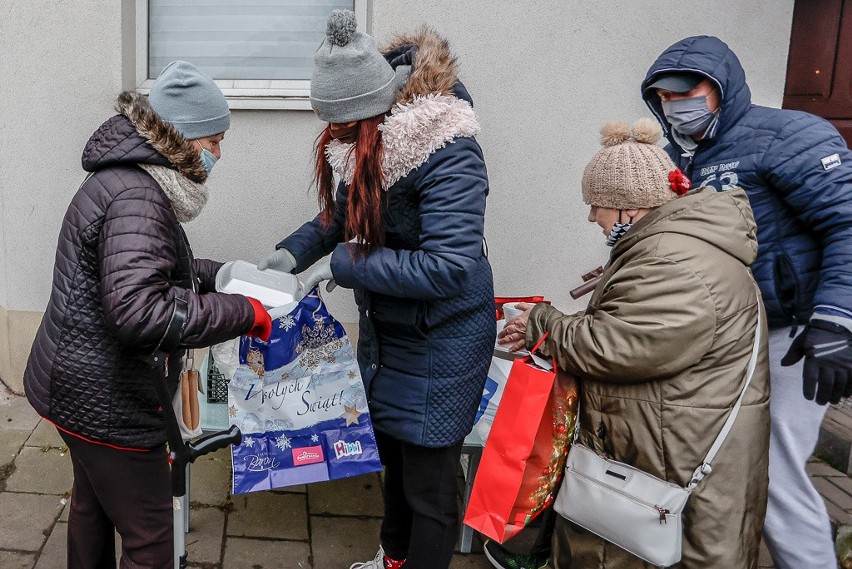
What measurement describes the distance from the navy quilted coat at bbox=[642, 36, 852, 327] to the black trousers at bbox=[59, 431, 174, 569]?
1872 mm

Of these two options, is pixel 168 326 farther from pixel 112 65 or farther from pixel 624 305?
pixel 112 65

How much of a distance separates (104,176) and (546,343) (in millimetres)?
1229

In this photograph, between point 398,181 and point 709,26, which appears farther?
point 709,26

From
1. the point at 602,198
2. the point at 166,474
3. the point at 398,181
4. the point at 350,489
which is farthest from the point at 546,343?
the point at 350,489

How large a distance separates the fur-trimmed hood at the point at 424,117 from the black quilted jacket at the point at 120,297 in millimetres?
514

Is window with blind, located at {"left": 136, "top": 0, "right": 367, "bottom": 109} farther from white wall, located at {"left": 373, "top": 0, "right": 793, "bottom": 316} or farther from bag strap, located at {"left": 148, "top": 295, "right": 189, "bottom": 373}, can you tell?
bag strap, located at {"left": 148, "top": 295, "right": 189, "bottom": 373}

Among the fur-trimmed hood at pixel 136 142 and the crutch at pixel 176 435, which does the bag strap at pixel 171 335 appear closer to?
the crutch at pixel 176 435

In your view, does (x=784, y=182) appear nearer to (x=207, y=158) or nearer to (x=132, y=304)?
(x=207, y=158)

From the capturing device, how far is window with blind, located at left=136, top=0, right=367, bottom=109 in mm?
3654

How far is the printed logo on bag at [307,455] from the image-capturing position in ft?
7.46

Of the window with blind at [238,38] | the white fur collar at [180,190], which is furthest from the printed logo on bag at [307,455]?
the window with blind at [238,38]

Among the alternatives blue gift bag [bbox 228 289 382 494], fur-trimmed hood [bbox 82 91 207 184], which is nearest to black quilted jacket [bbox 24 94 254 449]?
fur-trimmed hood [bbox 82 91 207 184]

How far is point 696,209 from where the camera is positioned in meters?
1.78

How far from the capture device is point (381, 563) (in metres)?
2.56
